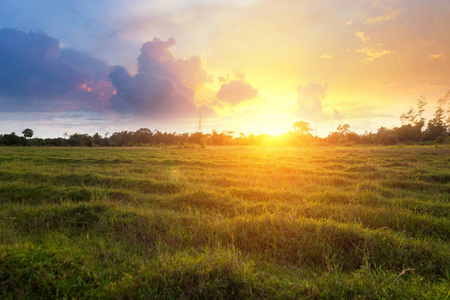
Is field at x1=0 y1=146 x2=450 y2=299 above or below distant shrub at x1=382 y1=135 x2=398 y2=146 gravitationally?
below

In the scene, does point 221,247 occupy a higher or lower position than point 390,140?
lower

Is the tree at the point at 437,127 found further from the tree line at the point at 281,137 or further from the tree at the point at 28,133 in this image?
the tree at the point at 28,133

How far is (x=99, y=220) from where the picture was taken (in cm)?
485

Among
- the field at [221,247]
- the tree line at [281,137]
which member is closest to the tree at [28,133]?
the tree line at [281,137]

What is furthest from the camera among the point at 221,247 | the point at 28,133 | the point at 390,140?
the point at 28,133

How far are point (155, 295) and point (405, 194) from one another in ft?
27.6

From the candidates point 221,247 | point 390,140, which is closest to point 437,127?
point 390,140

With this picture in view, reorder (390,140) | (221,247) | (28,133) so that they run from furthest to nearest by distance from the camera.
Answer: (28,133)
(390,140)
(221,247)

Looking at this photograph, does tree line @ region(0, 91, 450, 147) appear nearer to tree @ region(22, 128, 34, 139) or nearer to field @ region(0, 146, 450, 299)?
tree @ region(22, 128, 34, 139)

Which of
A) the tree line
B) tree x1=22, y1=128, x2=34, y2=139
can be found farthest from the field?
tree x1=22, y1=128, x2=34, y2=139

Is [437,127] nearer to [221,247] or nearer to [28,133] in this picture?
[221,247]

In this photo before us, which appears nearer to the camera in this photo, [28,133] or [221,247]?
[221,247]

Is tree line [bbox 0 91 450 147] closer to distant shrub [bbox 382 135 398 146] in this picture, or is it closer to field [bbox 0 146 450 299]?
distant shrub [bbox 382 135 398 146]

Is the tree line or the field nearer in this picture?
the field
